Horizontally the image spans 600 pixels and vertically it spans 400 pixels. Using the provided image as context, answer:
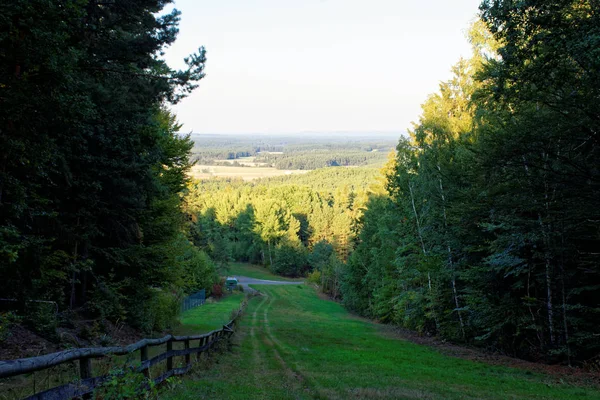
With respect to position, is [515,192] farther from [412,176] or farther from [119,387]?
[119,387]

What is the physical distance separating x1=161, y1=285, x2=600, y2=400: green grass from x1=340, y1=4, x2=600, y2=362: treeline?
3.04 metres

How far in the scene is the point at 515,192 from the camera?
15.1 meters

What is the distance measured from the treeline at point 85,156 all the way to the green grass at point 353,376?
16.3ft

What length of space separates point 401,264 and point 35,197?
68.9ft

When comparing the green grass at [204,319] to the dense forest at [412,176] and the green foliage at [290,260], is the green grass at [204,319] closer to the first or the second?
the dense forest at [412,176]

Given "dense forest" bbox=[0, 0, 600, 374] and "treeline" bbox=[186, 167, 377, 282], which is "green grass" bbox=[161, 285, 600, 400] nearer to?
"dense forest" bbox=[0, 0, 600, 374]

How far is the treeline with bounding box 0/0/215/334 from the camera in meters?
8.72

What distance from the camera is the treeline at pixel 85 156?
8719 millimetres

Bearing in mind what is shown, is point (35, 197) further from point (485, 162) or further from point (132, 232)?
point (485, 162)

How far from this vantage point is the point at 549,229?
15633 millimetres

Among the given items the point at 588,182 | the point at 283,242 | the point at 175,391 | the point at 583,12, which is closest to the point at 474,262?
the point at 588,182

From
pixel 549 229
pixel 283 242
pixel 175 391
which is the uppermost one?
pixel 549 229

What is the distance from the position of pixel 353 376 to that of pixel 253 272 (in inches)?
3566

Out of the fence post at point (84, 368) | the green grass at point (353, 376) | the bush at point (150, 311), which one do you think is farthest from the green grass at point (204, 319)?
the fence post at point (84, 368)
